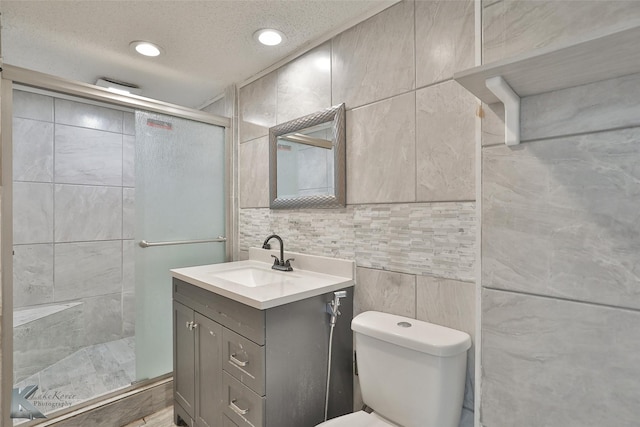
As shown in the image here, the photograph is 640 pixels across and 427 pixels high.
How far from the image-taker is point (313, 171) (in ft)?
5.74

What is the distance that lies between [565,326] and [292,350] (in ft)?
3.09

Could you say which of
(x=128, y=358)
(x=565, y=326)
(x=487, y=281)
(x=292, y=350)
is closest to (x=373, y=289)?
(x=292, y=350)

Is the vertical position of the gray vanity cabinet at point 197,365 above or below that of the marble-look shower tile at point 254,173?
below

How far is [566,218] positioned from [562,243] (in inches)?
2.4

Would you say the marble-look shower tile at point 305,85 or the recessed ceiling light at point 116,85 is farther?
the recessed ceiling light at point 116,85

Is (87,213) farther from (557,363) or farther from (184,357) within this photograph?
(557,363)

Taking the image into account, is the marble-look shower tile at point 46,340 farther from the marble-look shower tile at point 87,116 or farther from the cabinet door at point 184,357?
the marble-look shower tile at point 87,116

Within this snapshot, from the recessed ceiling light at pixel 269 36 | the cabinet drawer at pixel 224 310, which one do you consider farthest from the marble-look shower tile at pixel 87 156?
the recessed ceiling light at pixel 269 36

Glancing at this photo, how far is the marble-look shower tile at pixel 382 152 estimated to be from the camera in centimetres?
134

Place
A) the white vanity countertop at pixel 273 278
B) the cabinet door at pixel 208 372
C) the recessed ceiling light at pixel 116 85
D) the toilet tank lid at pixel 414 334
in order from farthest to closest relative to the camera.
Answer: the recessed ceiling light at pixel 116 85, the cabinet door at pixel 208 372, the white vanity countertop at pixel 273 278, the toilet tank lid at pixel 414 334

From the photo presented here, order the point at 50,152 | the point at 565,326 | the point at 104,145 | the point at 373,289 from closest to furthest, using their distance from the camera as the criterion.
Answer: the point at 565,326 → the point at 373,289 → the point at 50,152 → the point at 104,145

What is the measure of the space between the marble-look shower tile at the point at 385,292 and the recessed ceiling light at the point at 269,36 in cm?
133

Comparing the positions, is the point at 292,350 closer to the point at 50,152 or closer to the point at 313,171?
the point at 313,171

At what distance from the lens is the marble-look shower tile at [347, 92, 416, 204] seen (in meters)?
1.34
